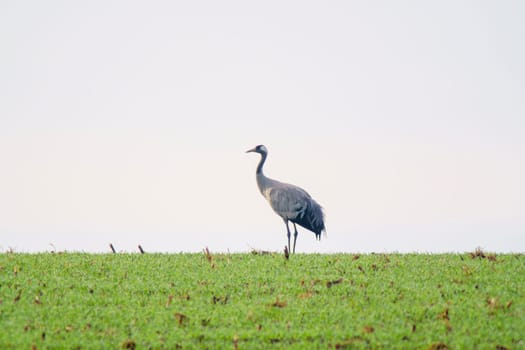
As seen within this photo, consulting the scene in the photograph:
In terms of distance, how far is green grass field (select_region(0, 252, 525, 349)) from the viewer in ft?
33.3

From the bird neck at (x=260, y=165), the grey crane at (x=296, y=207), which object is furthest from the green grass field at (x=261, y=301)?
the bird neck at (x=260, y=165)

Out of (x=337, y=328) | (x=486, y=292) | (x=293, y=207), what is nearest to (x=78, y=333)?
(x=337, y=328)

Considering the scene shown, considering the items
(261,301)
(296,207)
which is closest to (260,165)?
(296,207)

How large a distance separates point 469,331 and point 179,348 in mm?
4399

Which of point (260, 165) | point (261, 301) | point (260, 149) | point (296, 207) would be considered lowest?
point (261, 301)

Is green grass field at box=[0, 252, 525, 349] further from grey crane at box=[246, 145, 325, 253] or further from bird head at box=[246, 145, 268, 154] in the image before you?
bird head at box=[246, 145, 268, 154]

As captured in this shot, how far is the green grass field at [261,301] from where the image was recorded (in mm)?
10148

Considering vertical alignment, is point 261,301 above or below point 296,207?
below

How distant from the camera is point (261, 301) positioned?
1190 centimetres

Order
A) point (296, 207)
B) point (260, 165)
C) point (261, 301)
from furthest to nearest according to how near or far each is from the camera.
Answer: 1. point (260, 165)
2. point (296, 207)
3. point (261, 301)

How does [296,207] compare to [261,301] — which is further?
[296,207]

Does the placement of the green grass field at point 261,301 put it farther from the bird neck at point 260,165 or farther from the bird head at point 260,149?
the bird head at point 260,149

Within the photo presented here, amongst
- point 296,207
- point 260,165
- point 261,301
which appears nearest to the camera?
point 261,301

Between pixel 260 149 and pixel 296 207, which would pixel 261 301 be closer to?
pixel 296 207
